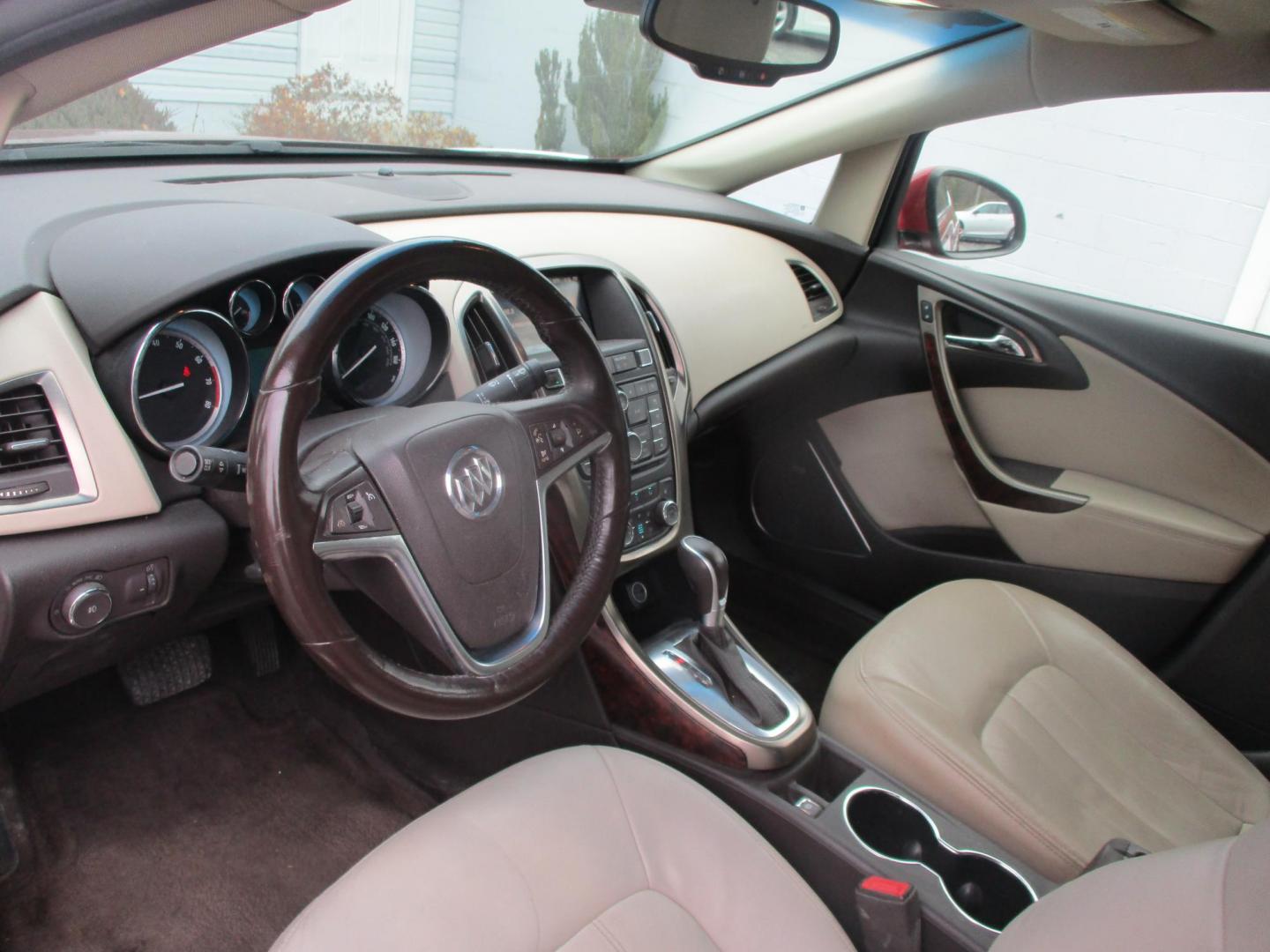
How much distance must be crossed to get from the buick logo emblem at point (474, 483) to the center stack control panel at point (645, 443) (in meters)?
0.52

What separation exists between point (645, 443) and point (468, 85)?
92cm

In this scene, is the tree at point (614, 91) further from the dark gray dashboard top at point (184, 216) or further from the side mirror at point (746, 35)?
the dark gray dashboard top at point (184, 216)

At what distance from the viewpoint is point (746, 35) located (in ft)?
6.22

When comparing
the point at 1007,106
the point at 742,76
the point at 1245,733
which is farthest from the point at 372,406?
the point at 1245,733

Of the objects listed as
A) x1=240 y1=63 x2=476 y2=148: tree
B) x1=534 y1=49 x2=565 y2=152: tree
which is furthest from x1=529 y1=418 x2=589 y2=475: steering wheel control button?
x1=534 y1=49 x2=565 y2=152: tree

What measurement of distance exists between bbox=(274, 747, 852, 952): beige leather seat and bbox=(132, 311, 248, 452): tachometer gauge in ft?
1.79

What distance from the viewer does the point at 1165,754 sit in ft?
5.34

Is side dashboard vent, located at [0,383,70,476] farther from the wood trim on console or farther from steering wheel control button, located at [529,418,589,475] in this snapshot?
the wood trim on console

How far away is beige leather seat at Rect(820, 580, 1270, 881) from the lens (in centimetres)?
145

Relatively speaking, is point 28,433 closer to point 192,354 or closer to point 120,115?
point 192,354

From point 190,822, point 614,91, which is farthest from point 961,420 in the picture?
point 190,822

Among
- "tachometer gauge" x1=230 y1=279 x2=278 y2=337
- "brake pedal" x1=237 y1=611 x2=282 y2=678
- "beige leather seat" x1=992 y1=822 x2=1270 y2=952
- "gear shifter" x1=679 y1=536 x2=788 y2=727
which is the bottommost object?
"brake pedal" x1=237 y1=611 x2=282 y2=678

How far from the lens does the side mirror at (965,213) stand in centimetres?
236

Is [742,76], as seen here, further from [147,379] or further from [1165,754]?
[1165,754]
